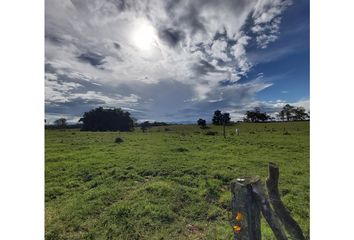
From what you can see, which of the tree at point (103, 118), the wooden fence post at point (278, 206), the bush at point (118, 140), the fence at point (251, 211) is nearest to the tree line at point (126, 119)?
the tree at point (103, 118)

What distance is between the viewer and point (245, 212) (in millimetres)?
2188

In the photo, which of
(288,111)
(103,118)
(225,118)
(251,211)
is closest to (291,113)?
(288,111)

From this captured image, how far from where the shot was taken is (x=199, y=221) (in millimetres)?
3740

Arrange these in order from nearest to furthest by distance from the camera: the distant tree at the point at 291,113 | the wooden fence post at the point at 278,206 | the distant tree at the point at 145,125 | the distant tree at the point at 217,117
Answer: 1. the wooden fence post at the point at 278,206
2. the distant tree at the point at 291,113
3. the distant tree at the point at 217,117
4. the distant tree at the point at 145,125

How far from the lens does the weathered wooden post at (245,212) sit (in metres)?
2.19

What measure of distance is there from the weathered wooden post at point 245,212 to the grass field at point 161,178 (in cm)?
120

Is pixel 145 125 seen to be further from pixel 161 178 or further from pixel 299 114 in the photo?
pixel 299 114

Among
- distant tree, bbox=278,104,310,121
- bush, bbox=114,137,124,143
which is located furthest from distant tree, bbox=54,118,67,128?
distant tree, bbox=278,104,310,121

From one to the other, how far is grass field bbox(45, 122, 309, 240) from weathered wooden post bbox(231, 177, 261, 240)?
1200mm

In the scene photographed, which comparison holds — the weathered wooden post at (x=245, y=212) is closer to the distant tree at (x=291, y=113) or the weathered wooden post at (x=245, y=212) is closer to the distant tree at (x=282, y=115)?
the distant tree at (x=291, y=113)

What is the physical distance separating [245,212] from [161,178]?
363cm
